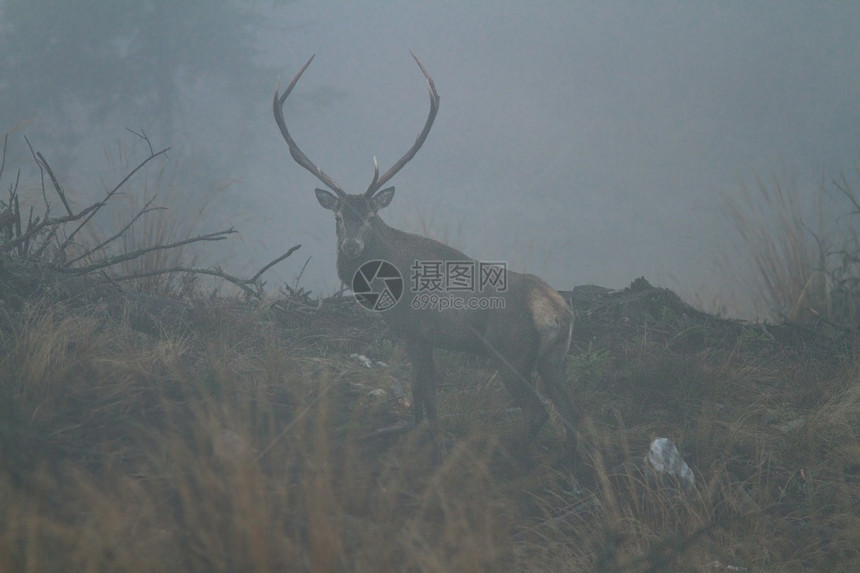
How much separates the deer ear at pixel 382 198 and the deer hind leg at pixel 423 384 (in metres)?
1.28

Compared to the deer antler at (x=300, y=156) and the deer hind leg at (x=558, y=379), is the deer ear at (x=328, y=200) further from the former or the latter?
the deer hind leg at (x=558, y=379)

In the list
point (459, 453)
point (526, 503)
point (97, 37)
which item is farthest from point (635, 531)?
point (97, 37)

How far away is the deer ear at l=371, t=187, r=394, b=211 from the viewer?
575cm

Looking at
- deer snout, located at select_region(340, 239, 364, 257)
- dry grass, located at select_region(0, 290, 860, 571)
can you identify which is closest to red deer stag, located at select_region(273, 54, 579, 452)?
deer snout, located at select_region(340, 239, 364, 257)

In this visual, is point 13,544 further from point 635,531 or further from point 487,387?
point 487,387

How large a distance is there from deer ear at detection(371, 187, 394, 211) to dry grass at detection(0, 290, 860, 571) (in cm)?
140

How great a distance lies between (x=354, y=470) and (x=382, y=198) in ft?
9.29

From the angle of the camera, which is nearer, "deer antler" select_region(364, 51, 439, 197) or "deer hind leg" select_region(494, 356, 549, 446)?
"deer hind leg" select_region(494, 356, 549, 446)

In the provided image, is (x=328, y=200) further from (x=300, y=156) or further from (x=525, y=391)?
(x=525, y=391)

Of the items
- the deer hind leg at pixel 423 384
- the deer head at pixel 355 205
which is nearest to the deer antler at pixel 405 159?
the deer head at pixel 355 205

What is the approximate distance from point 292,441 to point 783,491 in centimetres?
299

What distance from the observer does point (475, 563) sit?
2613 mm

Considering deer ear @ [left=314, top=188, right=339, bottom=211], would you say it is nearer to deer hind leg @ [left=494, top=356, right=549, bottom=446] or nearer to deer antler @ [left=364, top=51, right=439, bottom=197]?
deer antler @ [left=364, top=51, right=439, bottom=197]

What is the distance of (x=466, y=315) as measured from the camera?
536cm
